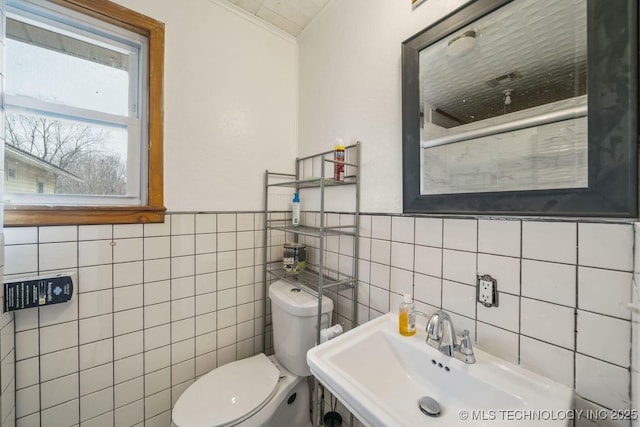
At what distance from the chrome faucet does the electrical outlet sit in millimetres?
119

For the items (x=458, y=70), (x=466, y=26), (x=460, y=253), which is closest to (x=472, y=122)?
(x=458, y=70)

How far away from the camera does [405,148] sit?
3.31ft

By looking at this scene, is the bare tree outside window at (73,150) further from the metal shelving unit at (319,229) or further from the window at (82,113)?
the metal shelving unit at (319,229)

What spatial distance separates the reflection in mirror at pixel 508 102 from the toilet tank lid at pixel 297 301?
722mm

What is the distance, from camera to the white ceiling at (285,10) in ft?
4.54

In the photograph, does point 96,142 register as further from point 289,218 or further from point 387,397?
point 387,397

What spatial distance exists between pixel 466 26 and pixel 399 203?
0.67 metres

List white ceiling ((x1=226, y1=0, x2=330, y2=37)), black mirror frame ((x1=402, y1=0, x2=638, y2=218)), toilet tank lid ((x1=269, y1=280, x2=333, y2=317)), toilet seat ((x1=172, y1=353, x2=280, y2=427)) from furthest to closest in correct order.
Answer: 1. white ceiling ((x1=226, y1=0, x2=330, y2=37))
2. toilet tank lid ((x1=269, y1=280, x2=333, y2=317))
3. toilet seat ((x1=172, y1=353, x2=280, y2=427))
4. black mirror frame ((x1=402, y1=0, x2=638, y2=218))

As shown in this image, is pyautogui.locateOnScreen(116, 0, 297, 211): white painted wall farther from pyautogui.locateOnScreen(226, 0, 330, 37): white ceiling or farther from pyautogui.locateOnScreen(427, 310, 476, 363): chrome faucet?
pyautogui.locateOnScreen(427, 310, 476, 363): chrome faucet

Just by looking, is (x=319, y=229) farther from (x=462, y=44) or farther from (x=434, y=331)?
(x=462, y=44)

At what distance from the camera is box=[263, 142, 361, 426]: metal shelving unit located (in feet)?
3.91

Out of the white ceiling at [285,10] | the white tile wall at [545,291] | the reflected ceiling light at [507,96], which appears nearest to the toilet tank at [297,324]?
the white tile wall at [545,291]

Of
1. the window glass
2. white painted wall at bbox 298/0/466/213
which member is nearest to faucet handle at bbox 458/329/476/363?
white painted wall at bbox 298/0/466/213

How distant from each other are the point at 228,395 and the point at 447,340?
0.96 m
